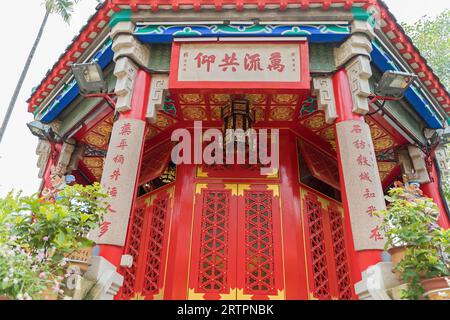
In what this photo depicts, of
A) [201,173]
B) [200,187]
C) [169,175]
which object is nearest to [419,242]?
[200,187]

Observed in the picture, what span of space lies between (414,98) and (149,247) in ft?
19.5

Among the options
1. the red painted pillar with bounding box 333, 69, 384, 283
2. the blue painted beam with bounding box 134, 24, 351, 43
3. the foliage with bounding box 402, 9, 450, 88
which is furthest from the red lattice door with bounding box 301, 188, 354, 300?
the foliage with bounding box 402, 9, 450, 88

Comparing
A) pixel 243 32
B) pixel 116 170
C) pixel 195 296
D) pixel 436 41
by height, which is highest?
pixel 436 41

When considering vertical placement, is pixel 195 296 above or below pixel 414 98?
below

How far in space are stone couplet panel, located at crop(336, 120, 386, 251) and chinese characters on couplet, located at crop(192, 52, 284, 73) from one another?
1354 millimetres

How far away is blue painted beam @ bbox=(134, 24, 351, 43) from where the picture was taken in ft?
19.5

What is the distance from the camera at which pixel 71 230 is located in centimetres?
396

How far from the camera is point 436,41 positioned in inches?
637

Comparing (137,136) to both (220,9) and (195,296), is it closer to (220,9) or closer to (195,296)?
(220,9)

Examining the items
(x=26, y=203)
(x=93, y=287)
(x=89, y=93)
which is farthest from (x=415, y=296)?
(x=89, y=93)

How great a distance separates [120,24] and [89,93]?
1263mm
